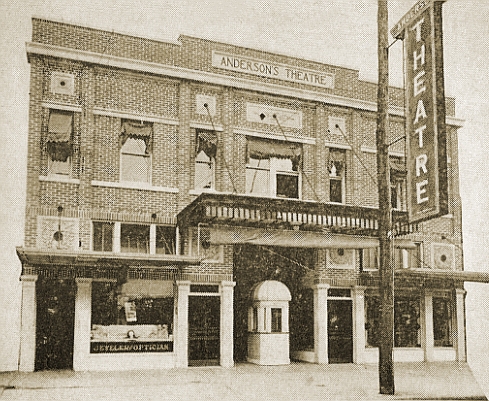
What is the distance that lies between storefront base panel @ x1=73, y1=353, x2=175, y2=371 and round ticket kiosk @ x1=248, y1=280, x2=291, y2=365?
2.34 m

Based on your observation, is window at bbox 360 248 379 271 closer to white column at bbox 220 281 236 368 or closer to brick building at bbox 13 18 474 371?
brick building at bbox 13 18 474 371

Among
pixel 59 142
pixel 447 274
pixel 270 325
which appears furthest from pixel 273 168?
pixel 59 142

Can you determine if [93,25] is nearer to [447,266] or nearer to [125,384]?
[125,384]

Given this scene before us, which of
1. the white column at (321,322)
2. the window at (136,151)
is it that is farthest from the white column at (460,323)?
the window at (136,151)

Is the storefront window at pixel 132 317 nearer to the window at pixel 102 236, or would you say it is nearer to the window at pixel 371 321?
the window at pixel 102 236

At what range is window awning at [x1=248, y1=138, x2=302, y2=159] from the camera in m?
17.9

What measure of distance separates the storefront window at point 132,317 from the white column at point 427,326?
7631 millimetres

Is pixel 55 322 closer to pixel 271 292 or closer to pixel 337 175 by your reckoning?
pixel 271 292

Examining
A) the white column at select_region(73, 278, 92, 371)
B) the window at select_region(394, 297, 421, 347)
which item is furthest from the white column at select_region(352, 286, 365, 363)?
the white column at select_region(73, 278, 92, 371)

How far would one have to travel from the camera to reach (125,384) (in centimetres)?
1282

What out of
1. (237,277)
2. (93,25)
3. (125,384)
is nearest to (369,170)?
(237,277)

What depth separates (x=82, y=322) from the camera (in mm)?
15188

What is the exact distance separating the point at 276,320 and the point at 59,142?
278 inches

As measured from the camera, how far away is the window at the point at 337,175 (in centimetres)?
1894
